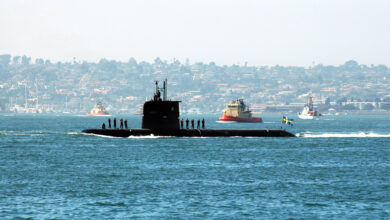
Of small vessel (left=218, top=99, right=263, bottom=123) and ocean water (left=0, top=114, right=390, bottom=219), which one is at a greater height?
small vessel (left=218, top=99, right=263, bottom=123)

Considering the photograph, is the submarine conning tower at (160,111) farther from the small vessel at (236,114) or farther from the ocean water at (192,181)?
the small vessel at (236,114)

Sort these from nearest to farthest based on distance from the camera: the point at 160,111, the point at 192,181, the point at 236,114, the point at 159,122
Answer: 1. the point at 192,181
2. the point at 160,111
3. the point at 159,122
4. the point at 236,114

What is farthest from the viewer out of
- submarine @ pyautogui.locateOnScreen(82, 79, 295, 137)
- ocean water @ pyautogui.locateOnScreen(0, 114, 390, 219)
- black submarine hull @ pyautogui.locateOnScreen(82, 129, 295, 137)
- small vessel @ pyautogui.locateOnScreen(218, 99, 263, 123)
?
small vessel @ pyautogui.locateOnScreen(218, 99, 263, 123)

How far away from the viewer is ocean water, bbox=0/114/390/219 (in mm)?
31594

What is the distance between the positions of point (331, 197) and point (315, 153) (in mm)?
26551

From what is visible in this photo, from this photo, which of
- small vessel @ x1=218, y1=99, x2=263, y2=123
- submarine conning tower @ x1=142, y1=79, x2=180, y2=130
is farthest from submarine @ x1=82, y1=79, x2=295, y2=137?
small vessel @ x1=218, y1=99, x2=263, y2=123

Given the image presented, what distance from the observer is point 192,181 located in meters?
41.0

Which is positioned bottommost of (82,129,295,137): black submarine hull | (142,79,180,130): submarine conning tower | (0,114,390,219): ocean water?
(0,114,390,219): ocean water

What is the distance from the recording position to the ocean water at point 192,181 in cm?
3159

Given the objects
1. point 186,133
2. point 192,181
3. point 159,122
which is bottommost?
point 192,181

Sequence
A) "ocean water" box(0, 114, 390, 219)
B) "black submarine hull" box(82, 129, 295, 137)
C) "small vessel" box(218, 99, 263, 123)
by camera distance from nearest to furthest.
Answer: "ocean water" box(0, 114, 390, 219) < "black submarine hull" box(82, 129, 295, 137) < "small vessel" box(218, 99, 263, 123)

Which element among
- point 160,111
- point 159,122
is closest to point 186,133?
point 159,122

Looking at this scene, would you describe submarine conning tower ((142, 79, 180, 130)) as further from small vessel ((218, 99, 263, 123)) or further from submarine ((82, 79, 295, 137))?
small vessel ((218, 99, 263, 123))

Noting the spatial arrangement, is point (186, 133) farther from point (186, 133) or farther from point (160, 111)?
point (160, 111)
